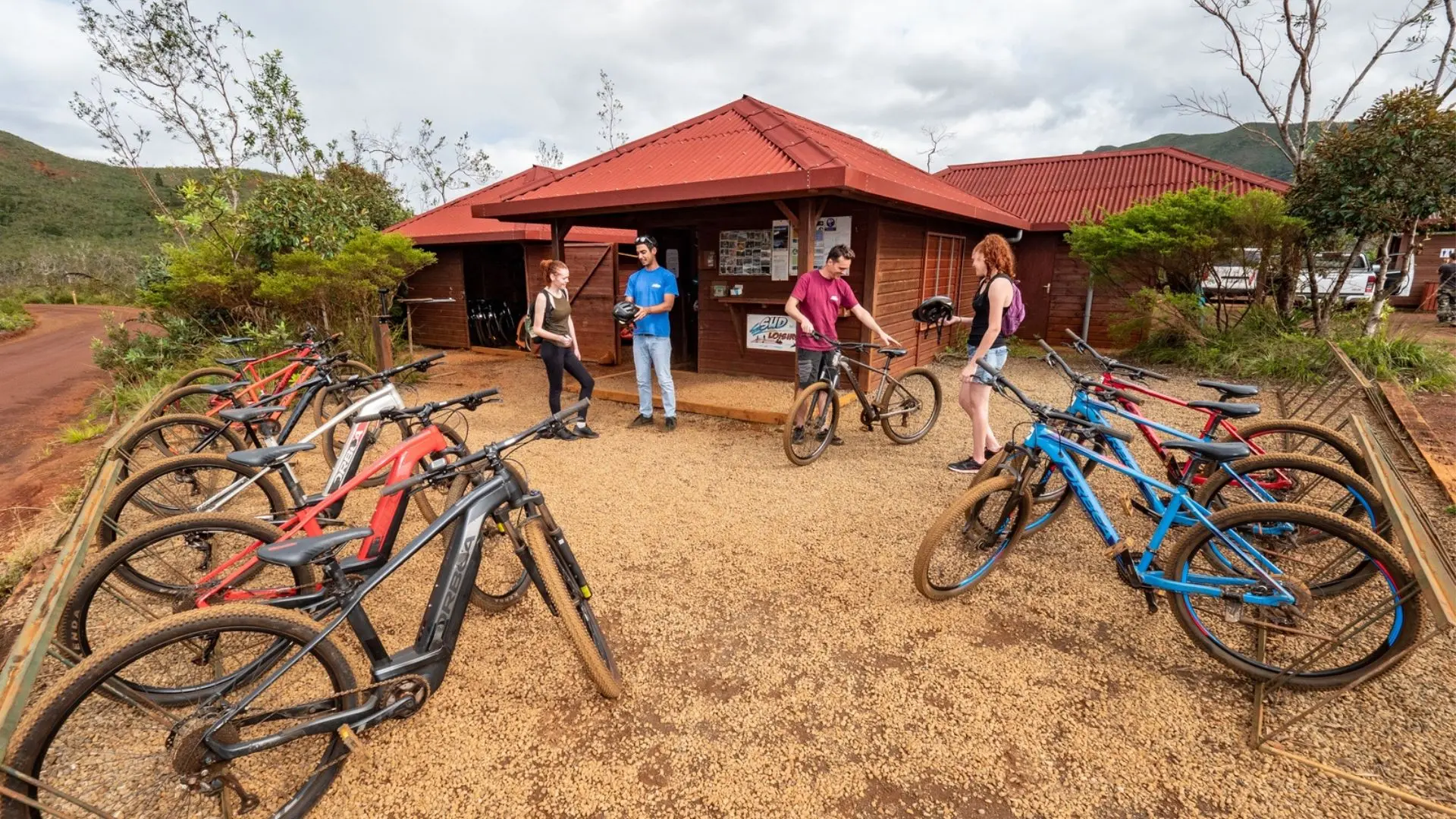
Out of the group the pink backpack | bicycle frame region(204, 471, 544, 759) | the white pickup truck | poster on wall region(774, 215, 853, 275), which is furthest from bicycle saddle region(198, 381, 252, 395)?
the white pickup truck

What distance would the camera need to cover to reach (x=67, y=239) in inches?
1351

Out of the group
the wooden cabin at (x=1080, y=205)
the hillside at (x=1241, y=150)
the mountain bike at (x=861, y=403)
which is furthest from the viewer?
the hillside at (x=1241, y=150)

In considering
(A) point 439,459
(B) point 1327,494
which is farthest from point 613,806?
(B) point 1327,494

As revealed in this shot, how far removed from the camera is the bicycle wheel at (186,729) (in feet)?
4.72

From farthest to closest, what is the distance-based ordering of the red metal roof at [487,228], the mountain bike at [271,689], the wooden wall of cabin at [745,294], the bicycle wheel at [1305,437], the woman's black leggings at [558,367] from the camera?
the red metal roof at [487,228] < the wooden wall of cabin at [745,294] < the woman's black leggings at [558,367] < the bicycle wheel at [1305,437] < the mountain bike at [271,689]

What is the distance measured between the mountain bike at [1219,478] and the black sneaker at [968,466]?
0.61 m

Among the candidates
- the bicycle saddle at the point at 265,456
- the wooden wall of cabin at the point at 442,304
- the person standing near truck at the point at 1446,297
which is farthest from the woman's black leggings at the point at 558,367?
the person standing near truck at the point at 1446,297

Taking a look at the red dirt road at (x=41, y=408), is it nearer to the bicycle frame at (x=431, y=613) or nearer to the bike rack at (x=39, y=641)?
the bike rack at (x=39, y=641)

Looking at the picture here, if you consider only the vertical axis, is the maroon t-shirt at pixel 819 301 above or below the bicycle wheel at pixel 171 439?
above

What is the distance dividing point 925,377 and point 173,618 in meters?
4.91

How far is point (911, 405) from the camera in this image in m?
5.15

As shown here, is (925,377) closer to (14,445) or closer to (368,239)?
(368,239)

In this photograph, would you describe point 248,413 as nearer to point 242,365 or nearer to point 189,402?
point 242,365

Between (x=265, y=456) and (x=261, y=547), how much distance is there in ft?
2.62
